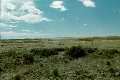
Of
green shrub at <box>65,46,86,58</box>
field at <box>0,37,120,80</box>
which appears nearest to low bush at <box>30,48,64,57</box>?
field at <box>0,37,120,80</box>

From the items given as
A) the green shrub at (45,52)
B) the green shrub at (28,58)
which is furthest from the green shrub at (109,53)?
the green shrub at (28,58)

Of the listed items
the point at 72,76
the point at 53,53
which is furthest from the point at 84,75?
the point at 53,53

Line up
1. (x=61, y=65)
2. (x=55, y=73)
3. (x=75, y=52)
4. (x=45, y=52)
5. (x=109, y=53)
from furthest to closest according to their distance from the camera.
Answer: (x=45, y=52) → (x=75, y=52) → (x=109, y=53) → (x=61, y=65) → (x=55, y=73)

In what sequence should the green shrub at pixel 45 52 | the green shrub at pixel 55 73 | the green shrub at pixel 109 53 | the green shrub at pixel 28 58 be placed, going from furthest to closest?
the green shrub at pixel 45 52 → the green shrub at pixel 109 53 → the green shrub at pixel 28 58 → the green shrub at pixel 55 73

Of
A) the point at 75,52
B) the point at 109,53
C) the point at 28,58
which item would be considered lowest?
the point at 28,58

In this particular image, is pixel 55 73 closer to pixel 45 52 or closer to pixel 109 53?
pixel 45 52

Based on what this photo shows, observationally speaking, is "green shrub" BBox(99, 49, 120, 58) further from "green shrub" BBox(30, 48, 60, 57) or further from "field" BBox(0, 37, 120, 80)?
"green shrub" BBox(30, 48, 60, 57)

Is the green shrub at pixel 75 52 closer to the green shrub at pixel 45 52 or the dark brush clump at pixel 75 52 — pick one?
the dark brush clump at pixel 75 52

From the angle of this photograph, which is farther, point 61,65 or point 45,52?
point 45,52

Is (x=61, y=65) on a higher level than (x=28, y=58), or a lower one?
lower

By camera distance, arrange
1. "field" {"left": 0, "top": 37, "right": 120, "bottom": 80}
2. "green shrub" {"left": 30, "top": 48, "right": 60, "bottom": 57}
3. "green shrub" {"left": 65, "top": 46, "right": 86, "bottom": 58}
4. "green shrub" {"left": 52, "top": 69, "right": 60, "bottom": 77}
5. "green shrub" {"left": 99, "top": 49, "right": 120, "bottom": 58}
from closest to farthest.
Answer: "green shrub" {"left": 52, "top": 69, "right": 60, "bottom": 77}
"field" {"left": 0, "top": 37, "right": 120, "bottom": 80}
"green shrub" {"left": 99, "top": 49, "right": 120, "bottom": 58}
"green shrub" {"left": 65, "top": 46, "right": 86, "bottom": 58}
"green shrub" {"left": 30, "top": 48, "right": 60, "bottom": 57}

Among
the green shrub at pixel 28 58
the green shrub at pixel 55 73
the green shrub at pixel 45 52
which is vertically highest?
the green shrub at pixel 45 52

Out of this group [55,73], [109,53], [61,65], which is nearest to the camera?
[55,73]

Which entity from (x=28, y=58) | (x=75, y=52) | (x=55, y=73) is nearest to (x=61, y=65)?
(x=55, y=73)
